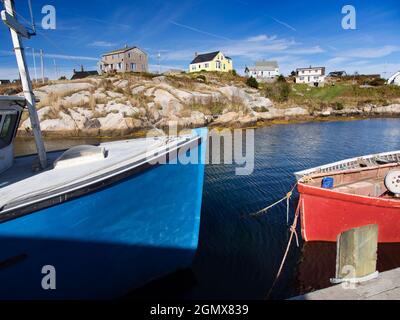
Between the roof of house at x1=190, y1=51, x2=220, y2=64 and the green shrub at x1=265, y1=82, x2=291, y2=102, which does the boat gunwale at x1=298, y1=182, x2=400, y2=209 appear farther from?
the roof of house at x1=190, y1=51, x2=220, y2=64

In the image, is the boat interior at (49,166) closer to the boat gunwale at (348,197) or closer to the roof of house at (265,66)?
the boat gunwale at (348,197)

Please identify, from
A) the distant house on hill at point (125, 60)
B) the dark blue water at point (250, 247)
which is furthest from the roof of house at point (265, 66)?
the dark blue water at point (250, 247)

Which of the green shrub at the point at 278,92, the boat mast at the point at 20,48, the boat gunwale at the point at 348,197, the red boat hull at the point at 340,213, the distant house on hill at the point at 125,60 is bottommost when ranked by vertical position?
the red boat hull at the point at 340,213

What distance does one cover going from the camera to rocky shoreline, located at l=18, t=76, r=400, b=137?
41500 mm

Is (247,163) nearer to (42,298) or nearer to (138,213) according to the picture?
(138,213)

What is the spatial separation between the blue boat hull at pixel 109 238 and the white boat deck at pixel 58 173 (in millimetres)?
383

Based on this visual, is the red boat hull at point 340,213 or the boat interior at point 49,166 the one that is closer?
the boat interior at point 49,166

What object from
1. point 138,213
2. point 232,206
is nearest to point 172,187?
point 138,213

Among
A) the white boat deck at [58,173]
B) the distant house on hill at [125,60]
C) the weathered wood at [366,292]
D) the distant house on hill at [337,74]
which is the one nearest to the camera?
the weathered wood at [366,292]

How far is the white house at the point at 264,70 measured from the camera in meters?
106

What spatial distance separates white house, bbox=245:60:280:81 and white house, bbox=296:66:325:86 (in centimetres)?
869

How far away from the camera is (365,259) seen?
17.0 feet

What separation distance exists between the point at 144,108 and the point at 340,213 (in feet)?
128

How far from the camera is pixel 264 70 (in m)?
106
